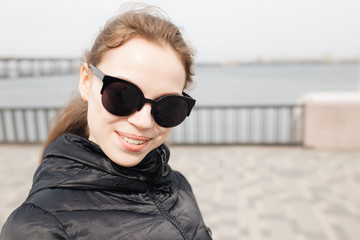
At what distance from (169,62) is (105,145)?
36 centimetres

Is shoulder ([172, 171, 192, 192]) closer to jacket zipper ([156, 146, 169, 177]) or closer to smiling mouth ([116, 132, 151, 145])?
jacket zipper ([156, 146, 169, 177])

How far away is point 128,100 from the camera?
3.29ft

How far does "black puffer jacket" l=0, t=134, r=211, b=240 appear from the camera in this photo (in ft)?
2.96

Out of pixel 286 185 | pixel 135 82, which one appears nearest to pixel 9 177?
pixel 286 185

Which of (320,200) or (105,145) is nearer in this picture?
(105,145)

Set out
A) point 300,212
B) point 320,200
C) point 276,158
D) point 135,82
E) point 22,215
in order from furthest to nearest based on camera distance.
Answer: point 276,158 → point 320,200 → point 300,212 → point 135,82 → point 22,215

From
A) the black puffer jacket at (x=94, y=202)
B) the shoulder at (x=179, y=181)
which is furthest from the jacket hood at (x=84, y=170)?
the shoulder at (x=179, y=181)

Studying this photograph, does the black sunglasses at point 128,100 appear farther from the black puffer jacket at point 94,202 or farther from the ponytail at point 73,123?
the ponytail at point 73,123

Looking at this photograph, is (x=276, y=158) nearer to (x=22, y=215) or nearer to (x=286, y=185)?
(x=286, y=185)

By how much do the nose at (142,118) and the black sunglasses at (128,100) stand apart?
12mm

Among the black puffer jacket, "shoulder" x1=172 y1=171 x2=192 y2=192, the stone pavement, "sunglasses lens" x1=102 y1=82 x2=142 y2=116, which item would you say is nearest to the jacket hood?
the black puffer jacket

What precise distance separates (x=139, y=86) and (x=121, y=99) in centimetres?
7

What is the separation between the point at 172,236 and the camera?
43.0 inches

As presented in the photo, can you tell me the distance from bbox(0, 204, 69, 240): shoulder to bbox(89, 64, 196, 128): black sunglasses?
0.37 meters
